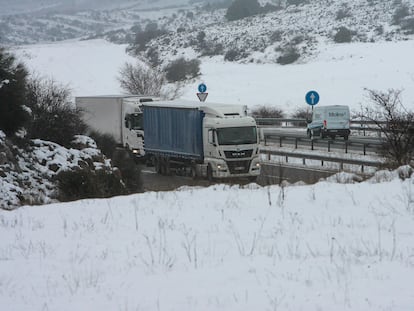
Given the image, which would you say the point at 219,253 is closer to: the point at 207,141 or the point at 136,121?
the point at 207,141

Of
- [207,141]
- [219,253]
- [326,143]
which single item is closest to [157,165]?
[207,141]

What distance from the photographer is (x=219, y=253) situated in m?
8.23

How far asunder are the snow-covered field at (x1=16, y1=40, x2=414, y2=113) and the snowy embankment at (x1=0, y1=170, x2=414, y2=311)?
44957 millimetres

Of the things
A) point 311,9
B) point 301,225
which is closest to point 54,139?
point 301,225

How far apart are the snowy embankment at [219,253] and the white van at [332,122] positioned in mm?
26334

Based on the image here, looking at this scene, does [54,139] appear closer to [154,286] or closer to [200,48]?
[154,286]

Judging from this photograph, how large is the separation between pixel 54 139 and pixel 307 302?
1939 centimetres

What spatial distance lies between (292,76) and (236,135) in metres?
62.1

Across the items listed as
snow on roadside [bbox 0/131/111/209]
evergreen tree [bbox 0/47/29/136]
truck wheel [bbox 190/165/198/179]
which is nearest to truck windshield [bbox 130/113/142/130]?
truck wheel [bbox 190/165/198/179]

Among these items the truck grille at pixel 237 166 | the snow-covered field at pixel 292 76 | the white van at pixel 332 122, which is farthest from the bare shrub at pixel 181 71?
the truck grille at pixel 237 166

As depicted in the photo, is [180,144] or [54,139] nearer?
[54,139]

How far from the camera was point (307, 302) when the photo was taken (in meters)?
6.11

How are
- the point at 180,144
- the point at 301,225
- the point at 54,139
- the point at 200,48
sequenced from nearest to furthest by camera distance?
the point at 301,225 → the point at 54,139 → the point at 180,144 → the point at 200,48

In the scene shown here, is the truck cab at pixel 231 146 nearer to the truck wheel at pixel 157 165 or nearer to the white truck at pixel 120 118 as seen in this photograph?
the truck wheel at pixel 157 165
